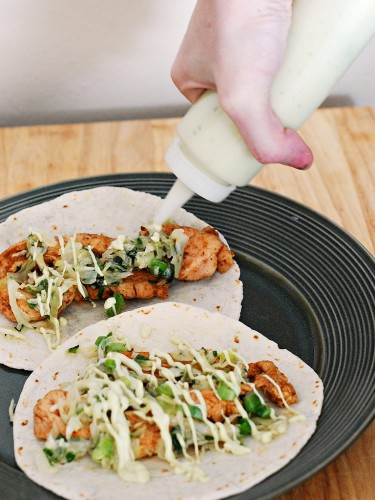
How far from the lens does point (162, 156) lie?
3.61 m

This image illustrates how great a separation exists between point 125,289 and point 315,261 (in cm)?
66

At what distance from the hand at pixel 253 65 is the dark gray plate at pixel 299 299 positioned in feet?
2.03

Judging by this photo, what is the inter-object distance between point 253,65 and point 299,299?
3.02 feet

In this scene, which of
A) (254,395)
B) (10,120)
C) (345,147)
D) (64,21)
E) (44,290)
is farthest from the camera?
(10,120)

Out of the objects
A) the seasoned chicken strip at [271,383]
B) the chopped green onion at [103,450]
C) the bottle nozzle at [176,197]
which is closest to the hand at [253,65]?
the bottle nozzle at [176,197]

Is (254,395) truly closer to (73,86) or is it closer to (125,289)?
(125,289)

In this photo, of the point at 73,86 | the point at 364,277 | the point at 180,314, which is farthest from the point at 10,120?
the point at 364,277

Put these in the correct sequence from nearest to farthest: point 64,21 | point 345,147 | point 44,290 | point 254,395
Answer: point 254,395
point 44,290
point 345,147
point 64,21

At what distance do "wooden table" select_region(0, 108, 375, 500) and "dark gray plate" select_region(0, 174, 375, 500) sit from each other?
0.29 meters

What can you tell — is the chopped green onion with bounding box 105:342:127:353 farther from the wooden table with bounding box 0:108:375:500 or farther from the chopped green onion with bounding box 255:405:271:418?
the wooden table with bounding box 0:108:375:500

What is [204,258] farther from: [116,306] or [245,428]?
[245,428]

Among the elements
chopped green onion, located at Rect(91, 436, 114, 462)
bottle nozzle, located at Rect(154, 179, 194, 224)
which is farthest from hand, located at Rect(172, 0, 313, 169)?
chopped green onion, located at Rect(91, 436, 114, 462)

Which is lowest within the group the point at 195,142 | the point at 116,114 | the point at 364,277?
the point at 116,114

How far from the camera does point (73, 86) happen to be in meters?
4.07
